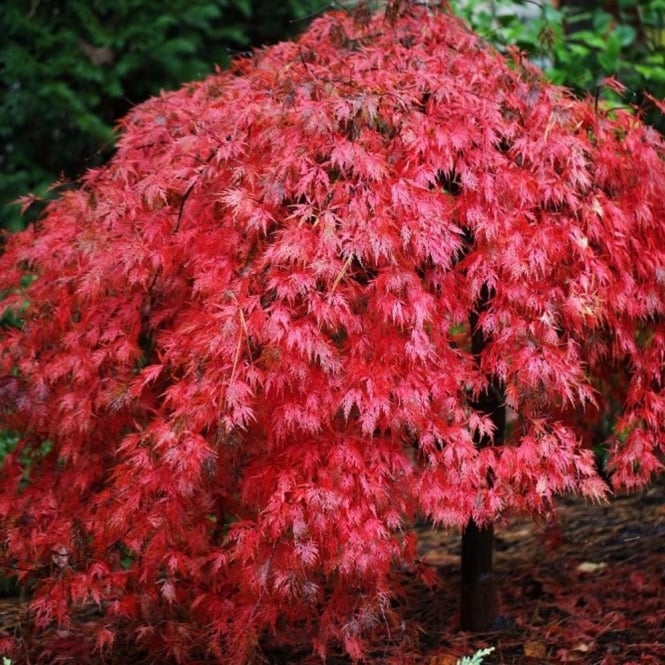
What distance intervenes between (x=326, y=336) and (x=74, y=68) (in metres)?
4.15

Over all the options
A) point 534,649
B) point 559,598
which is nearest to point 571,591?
point 559,598

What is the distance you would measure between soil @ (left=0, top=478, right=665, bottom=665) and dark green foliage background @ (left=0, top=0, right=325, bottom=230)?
3.05 m

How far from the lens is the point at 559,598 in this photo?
12.5 feet

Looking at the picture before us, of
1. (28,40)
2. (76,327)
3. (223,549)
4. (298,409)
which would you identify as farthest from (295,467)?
(28,40)

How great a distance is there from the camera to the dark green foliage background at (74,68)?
5.97m

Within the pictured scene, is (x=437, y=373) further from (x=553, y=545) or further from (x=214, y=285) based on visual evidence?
(x=553, y=545)

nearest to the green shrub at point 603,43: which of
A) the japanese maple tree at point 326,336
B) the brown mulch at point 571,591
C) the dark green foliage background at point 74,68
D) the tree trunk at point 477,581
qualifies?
the dark green foliage background at point 74,68

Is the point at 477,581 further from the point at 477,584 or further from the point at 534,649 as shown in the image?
the point at 534,649

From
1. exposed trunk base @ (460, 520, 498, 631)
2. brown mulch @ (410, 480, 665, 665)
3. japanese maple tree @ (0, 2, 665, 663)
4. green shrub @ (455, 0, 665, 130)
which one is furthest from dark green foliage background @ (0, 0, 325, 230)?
exposed trunk base @ (460, 520, 498, 631)

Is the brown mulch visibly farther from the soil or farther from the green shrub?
the green shrub

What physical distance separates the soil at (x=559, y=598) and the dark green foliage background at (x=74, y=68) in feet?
10.0

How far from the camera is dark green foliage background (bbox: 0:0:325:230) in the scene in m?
5.97

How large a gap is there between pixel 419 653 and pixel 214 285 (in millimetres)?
1563

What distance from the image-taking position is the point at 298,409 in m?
2.50
